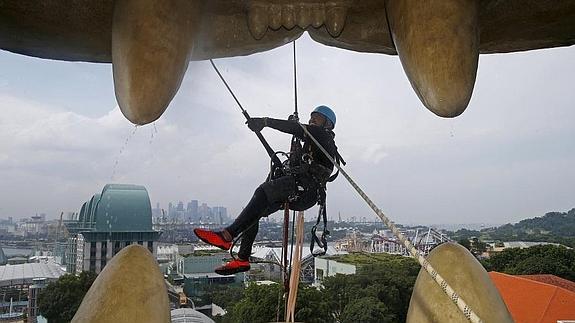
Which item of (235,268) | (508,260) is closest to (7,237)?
(235,268)

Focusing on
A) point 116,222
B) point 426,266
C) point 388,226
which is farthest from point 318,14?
point 116,222

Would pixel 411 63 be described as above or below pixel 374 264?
above

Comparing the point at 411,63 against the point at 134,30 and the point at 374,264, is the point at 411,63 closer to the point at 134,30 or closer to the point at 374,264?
the point at 134,30

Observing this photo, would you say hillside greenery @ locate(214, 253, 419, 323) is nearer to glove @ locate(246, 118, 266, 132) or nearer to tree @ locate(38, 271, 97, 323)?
tree @ locate(38, 271, 97, 323)

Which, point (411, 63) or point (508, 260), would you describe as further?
point (508, 260)

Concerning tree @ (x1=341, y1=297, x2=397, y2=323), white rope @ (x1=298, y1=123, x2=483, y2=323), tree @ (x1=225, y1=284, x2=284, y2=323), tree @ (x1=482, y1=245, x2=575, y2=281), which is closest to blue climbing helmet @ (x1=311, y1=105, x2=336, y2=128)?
white rope @ (x1=298, y1=123, x2=483, y2=323)

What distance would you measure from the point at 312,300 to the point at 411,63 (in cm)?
2283

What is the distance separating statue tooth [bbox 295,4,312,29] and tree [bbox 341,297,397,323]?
81.1 feet

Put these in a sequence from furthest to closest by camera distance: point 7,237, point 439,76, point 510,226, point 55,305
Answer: point 510,226 < point 55,305 < point 7,237 < point 439,76

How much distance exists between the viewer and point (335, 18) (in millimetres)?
1601

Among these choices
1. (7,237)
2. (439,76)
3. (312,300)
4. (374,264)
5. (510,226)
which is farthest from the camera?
(510,226)

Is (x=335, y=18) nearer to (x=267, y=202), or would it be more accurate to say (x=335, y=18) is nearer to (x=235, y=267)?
(x=267, y=202)

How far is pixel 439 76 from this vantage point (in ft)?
4.29

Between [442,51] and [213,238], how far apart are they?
1.95m
